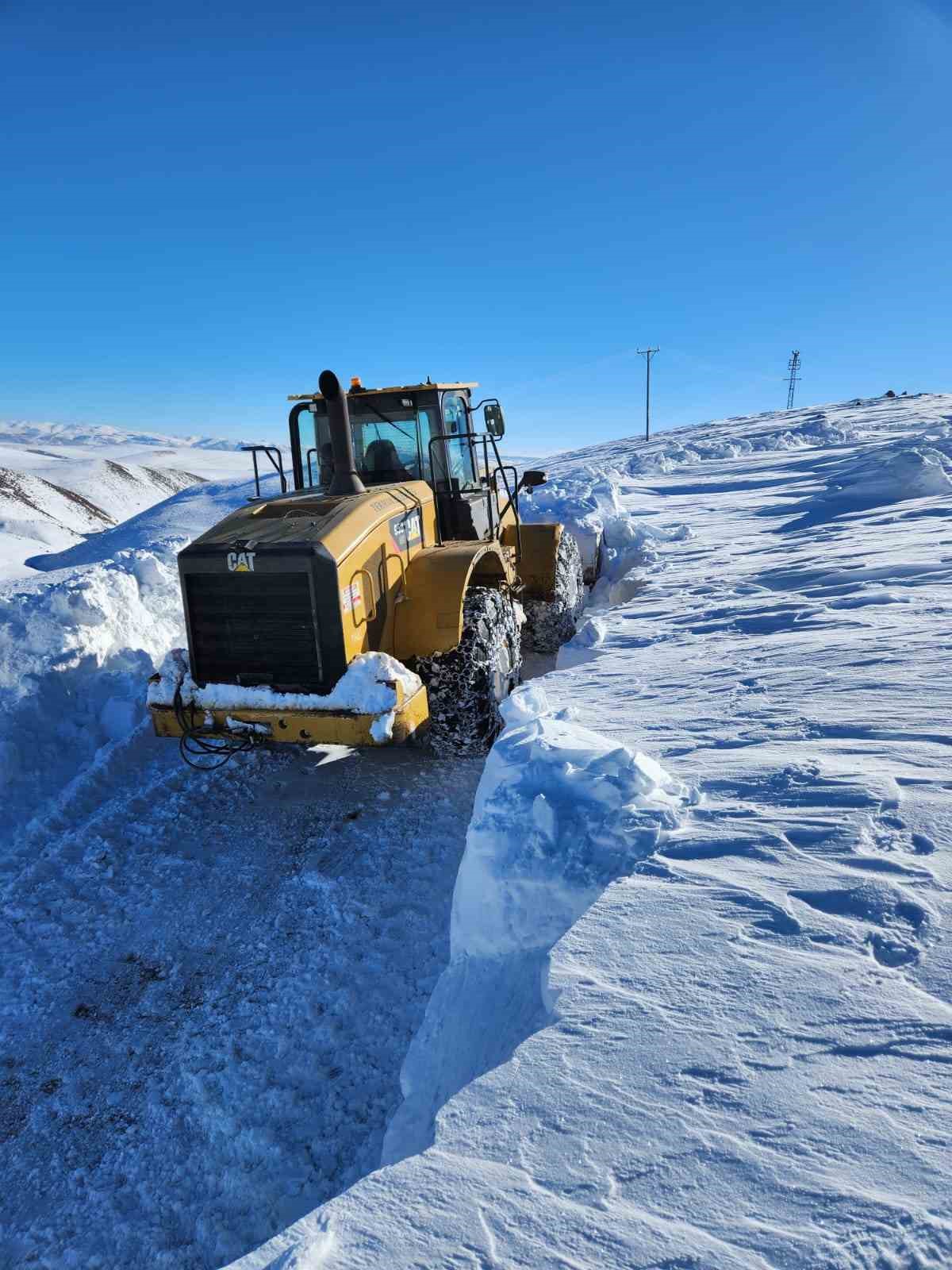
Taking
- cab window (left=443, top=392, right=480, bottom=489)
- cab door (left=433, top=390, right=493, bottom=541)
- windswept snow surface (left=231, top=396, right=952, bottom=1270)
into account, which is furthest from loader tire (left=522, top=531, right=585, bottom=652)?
windswept snow surface (left=231, top=396, right=952, bottom=1270)

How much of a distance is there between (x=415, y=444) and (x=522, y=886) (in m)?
4.03

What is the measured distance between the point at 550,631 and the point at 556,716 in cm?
332

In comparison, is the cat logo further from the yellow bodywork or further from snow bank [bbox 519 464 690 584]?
snow bank [bbox 519 464 690 584]

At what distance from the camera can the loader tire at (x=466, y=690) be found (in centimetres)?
504

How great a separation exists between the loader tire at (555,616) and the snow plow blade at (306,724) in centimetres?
289

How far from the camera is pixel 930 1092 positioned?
174 cm

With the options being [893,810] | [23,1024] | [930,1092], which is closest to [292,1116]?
[23,1024]

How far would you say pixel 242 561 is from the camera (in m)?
4.56

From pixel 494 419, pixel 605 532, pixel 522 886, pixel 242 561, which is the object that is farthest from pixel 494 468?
pixel 605 532

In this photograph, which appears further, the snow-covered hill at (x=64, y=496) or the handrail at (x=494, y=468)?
the snow-covered hill at (x=64, y=496)

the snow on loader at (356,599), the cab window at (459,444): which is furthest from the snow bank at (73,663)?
the cab window at (459,444)

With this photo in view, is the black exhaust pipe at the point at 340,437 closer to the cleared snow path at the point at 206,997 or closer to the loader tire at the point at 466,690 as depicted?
the loader tire at the point at 466,690

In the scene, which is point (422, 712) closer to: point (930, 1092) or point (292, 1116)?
point (292, 1116)

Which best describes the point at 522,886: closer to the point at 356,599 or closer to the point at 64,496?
the point at 356,599
